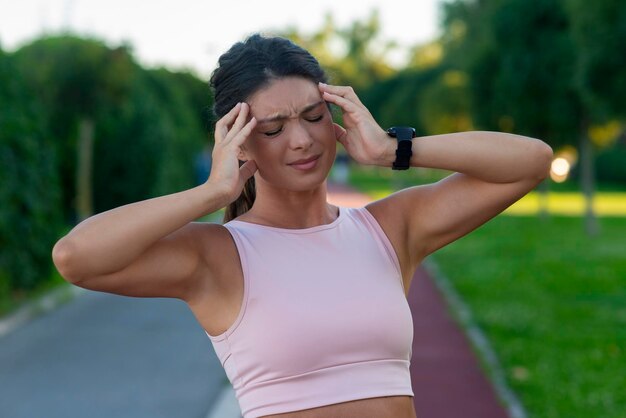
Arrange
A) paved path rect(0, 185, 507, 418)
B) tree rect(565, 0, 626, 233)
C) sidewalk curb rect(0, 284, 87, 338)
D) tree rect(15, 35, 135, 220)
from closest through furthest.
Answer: paved path rect(0, 185, 507, 418) < sidewalk curb rect(0, 284, 87, 338) < tree rect(565, 0, 626, 233) < tree rect(15, 35, 135, 220)

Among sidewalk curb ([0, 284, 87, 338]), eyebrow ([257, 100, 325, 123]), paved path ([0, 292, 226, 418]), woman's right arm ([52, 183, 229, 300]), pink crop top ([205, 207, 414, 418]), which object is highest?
eyebrow ([257, 100, 325, 123])

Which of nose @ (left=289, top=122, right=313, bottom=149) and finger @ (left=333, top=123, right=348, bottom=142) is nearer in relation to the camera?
nose @ (left=289, top=122, right=313, bottom=149)

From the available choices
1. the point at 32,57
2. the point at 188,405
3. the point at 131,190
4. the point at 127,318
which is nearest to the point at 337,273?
the point at 188,405

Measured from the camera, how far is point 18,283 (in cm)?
1391

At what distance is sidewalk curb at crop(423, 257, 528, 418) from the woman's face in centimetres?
547

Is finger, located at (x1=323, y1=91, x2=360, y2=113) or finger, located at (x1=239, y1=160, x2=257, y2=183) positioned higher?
finger, located at (x1=323, y1=91, x2=360, y2=113)

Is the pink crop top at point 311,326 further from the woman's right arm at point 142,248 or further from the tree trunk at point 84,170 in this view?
the tree trunk at point 84,170

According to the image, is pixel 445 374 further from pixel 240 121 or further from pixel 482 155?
pixel 240 121

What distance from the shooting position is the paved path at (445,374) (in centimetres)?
802

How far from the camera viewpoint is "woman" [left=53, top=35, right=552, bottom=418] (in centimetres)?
247

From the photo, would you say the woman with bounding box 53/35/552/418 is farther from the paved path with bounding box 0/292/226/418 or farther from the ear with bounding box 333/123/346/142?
the paved path with bounding box 0/292/226/418

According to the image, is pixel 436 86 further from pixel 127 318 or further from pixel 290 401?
pixel 290 401

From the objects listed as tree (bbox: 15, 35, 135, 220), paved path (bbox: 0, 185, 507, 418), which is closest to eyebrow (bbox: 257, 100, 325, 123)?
paved path (bbox: 0, 185, 507, 418)

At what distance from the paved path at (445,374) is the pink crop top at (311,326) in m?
5.29
